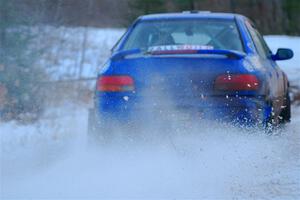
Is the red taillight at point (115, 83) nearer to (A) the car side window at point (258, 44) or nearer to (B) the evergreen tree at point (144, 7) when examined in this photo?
(A) the car side window at point (258, 44)

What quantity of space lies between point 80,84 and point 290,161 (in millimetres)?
8089

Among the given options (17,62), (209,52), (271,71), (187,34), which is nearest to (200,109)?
(209,52)

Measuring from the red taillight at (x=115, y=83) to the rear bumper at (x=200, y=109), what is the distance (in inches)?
6.3

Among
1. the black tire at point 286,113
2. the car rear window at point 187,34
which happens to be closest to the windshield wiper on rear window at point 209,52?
the car rear window at point 187,34

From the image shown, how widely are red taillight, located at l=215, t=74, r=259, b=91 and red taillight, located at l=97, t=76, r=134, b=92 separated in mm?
867

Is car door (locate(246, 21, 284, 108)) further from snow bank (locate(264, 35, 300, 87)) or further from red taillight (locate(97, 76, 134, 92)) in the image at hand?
snow bank (locate(264, 35, 300, 87))

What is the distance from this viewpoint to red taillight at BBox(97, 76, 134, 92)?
7.26 meters

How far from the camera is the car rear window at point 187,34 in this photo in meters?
7.94

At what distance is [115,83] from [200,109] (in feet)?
2.99

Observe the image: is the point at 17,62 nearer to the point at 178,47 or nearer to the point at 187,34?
the point at 187,34

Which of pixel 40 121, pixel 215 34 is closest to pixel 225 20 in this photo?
pixel 215 34

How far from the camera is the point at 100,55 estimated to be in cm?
1783

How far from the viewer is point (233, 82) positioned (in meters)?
7.09

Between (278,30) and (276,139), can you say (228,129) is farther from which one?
(278,30)
